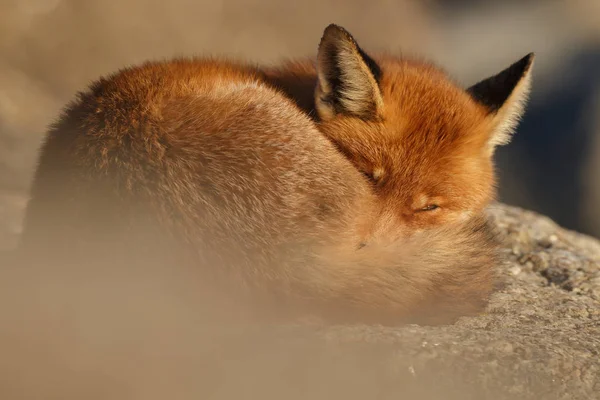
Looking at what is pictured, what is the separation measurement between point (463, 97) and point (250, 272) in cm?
159

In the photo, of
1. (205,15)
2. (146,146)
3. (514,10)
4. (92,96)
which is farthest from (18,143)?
(514,10)

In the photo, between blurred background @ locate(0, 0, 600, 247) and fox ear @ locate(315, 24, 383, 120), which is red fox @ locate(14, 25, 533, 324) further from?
blurred background @ locate(0, 0, 600, 247)

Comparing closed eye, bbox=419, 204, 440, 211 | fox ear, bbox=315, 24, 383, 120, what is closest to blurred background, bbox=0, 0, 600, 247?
fox ear, bbox=315, 24, 383, 120

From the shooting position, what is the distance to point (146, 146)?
2197mm

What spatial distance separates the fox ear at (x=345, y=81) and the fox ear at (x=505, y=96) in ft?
2.16

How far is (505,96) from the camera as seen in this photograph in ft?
10.4

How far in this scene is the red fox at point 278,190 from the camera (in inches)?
83.0

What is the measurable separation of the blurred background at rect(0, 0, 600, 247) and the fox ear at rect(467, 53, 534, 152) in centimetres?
136

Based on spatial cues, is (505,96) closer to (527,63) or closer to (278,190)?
(527,63)

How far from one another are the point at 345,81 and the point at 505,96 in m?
0.86

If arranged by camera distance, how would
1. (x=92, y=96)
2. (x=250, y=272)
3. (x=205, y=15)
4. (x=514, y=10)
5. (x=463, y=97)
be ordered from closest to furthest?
(x=250, y=272) → (x=92, y=96) → (x=463, y=97) → (x=205, y=15) → (x=514, y=10)

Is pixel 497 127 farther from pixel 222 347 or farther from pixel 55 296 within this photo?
pixel 55 296

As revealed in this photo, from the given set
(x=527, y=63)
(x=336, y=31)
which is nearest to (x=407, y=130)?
(x=336, y=31)

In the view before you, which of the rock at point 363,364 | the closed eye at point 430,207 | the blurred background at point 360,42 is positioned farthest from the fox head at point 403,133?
the blurred background at point 360,42
